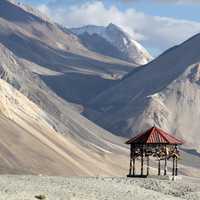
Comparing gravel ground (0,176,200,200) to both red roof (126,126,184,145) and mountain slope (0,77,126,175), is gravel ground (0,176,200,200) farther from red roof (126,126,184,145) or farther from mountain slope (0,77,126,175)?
mountain slope (0,77,126,175)

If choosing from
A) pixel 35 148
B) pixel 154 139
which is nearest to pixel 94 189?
pixel 154 139

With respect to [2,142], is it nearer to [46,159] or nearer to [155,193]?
[46,159]

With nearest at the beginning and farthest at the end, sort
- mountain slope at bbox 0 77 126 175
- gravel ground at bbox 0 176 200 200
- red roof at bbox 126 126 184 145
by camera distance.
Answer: gravel ground at bbox 0 176 200 200 < red roof at bbox 126 126 184 145 < mountain slope at bbox 0 77 126 175

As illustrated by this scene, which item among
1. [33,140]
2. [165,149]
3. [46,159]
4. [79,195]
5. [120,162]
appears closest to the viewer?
[79,195]

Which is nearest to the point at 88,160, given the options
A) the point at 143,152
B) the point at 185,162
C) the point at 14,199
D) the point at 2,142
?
the point at 2,142

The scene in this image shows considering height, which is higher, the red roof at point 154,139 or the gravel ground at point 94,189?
the red roof at point 154,139

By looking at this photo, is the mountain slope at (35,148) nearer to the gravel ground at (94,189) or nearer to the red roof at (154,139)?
the red roof at (154,139)

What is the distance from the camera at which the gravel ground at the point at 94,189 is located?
37406 mm

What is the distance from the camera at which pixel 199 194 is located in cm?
4566

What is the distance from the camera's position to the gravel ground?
3741 centimetres

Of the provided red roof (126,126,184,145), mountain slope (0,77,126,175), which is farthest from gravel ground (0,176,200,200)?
mountain slope (0,77,126,175)

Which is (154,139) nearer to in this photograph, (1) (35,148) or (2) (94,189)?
(2) (94,189)

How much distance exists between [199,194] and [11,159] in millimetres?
74293

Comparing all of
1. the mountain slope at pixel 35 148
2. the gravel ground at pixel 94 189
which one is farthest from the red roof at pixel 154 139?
the mountain slope at pixel 35 148
